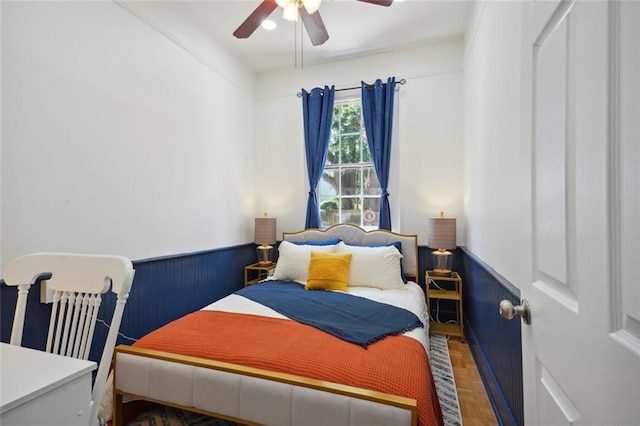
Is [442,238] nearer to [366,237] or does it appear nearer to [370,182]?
[366,237]

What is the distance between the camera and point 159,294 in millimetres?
2414

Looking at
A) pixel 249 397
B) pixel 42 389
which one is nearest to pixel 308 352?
pixel 249 397

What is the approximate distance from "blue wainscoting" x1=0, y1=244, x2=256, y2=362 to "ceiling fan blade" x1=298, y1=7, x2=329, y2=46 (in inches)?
88.0

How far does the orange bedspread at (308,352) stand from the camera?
1220mm

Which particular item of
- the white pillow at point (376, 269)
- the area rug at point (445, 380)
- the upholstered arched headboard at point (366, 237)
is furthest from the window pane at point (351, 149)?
the area rug at point (445, 380)

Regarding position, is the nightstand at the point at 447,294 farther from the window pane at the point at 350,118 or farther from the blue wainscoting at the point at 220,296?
the window pane at the point at 350,118

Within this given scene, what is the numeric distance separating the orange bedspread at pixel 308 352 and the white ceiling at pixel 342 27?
273 cm

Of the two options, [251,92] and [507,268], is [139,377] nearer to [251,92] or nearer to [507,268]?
[507,268]

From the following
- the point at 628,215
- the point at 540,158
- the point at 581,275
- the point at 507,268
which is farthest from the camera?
the point at 507,268

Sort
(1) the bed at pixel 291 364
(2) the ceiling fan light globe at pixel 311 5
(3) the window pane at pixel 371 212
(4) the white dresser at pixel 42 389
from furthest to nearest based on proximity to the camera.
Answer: (3) the window pane at pixel 371 212 → (2) the ceiling fan light globe at pixel 311 5 → (1) the bed at pixel 291 364 → (4) the white dresser at pixel 42 389

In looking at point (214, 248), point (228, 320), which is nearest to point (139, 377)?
point (228, 320)

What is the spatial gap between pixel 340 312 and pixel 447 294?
1.37 meters

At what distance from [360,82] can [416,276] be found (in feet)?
7.78

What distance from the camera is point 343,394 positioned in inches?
45.4
